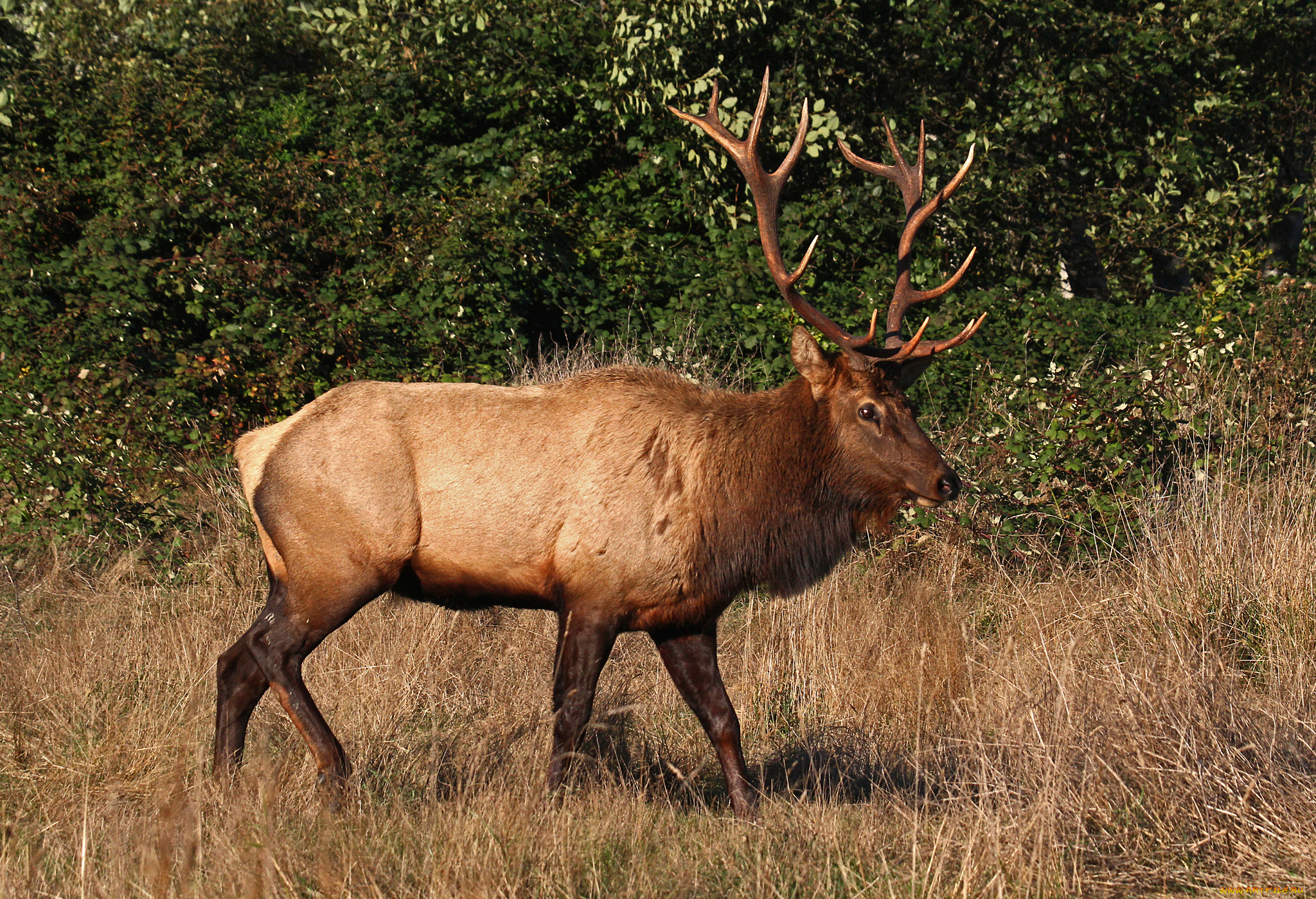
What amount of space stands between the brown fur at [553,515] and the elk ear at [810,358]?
0.02 meters

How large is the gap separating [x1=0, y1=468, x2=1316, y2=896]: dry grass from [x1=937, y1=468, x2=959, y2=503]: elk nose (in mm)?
758

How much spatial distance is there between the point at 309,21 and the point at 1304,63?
961cm

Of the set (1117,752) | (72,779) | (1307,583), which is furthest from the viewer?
(1307,583)

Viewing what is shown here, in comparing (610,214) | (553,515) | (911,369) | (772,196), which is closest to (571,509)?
(553,515)

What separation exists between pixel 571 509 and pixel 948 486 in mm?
1585

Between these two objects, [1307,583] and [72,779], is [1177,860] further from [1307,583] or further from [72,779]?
[72,779]

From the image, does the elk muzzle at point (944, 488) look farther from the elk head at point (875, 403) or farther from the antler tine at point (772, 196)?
the antler tine at point (772, 196)

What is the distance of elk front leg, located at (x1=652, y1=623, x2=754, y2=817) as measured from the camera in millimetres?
5027

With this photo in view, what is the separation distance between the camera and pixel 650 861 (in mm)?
3900

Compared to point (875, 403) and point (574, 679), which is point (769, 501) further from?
point (574, 679)

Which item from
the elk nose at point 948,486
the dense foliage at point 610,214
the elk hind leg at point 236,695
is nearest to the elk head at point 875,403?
the elk nose at point 948,486

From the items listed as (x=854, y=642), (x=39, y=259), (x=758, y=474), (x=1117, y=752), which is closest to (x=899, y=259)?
(x=758, y=474)

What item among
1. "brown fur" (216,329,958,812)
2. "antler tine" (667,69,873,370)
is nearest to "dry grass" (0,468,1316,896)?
"brown fur" (216,329,958,812)

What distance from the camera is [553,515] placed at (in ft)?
16.0
